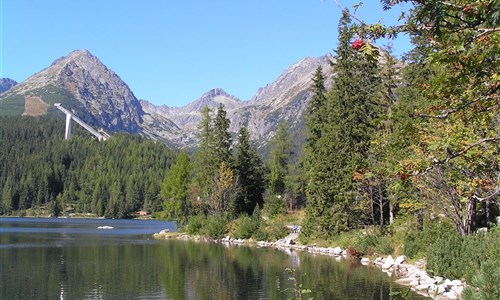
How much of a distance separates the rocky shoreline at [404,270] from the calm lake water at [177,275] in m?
1.05

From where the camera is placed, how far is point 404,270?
35188 millimetres

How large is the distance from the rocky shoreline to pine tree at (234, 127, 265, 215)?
12.4 meters

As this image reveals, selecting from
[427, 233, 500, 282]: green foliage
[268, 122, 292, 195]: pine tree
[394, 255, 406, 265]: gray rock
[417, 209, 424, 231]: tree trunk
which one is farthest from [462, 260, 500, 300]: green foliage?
[268, 122, 292, 195]: pine tree

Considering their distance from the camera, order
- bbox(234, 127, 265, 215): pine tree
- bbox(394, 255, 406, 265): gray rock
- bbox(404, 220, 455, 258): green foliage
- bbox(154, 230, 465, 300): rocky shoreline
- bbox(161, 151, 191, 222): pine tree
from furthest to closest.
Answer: bbox(161, 151, 191, 222): pine tree < bbox(234, 127, 265, 215): pine tree < bbox(394, 255, 406, 265): gray rock < bbox(404, 220, 455, 258): green foliage < bbox(154, 230, 465, 300): rocky shoreline

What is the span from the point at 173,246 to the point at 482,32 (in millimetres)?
57141

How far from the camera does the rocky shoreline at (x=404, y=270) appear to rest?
2417 cm

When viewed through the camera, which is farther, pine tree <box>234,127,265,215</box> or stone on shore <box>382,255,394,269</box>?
pine tree <box>234,127,265,215</box>

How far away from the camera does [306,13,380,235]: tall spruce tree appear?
2000 inches

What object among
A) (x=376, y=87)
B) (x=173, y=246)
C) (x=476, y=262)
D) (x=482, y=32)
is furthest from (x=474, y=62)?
(x=173, y=246)

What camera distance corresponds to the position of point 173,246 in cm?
6091

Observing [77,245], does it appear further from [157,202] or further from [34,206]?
[34,206]

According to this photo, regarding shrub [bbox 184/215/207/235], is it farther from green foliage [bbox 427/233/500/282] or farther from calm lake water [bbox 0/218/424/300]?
green foliage [bbox 427/233/500/282]

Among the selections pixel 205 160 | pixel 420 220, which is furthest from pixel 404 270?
pixel 205 160

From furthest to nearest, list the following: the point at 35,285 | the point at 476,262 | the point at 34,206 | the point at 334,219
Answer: the point at 34,206
the point at 334,219
the point at 35,285
the point at 476,262
